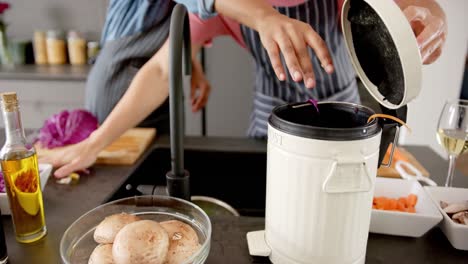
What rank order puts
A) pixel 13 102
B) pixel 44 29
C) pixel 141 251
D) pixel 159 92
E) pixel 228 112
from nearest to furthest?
pixel 141 251 < pixel 13 102 < pixel 159 92 < pixel 228 112 < pixel 44 29

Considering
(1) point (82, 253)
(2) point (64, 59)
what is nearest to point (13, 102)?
(1) point (82, 253)

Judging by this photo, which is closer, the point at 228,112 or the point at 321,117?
the point at 321,117

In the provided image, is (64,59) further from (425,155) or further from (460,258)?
(460,258)

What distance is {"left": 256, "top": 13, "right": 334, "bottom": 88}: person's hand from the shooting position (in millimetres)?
540

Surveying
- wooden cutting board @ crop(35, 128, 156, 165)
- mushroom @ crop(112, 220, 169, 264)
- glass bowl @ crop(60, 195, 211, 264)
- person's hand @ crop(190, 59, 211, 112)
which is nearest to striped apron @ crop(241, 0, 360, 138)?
person's hand @ crop(190, 59, 211, 112)

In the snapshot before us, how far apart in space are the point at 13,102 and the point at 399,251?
2.06ft

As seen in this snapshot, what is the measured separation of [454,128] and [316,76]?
0.42 m

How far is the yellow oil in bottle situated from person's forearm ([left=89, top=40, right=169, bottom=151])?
35 centimetres

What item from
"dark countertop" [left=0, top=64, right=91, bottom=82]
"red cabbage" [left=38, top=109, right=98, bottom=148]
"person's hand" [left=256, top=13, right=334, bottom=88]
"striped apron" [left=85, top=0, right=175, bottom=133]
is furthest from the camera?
"dark countertop" [left=0, top=64, right=91, bottom=82]

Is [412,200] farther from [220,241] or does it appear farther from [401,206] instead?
[220,241]

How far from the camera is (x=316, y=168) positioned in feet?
1.53

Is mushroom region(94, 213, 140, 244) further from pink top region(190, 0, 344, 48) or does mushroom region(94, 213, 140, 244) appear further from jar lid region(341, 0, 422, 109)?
pink top region(190, 0, 344, 48)

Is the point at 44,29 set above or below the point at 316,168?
above

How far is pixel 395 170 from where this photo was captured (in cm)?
90
